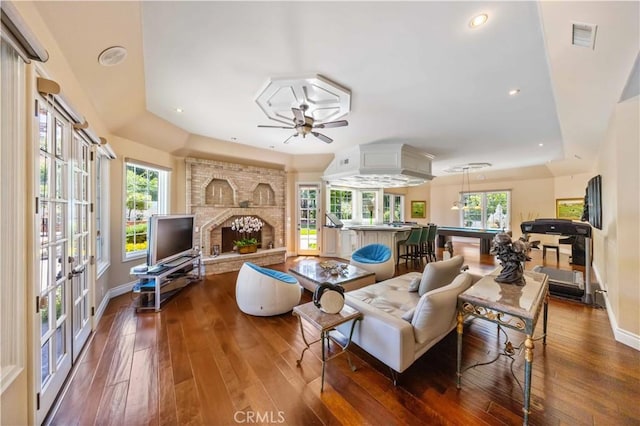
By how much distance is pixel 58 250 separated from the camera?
1826 millimetres

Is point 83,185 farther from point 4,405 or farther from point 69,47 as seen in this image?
point 4,405

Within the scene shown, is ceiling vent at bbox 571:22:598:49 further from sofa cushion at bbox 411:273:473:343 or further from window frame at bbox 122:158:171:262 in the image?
window frame at bbox 122:158:171:262

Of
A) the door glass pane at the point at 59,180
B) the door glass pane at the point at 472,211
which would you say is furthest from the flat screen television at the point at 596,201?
the door glass pane at the point at 59,180

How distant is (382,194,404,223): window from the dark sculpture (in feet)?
22.4

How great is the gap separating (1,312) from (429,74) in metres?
3.86

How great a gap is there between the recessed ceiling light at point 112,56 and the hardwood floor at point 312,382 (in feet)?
9.53

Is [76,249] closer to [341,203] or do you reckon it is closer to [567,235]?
[341,203]

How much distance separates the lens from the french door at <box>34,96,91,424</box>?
5.06 feet

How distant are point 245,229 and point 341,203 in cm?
348

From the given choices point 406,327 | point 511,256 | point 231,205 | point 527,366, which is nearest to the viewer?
point 527,366

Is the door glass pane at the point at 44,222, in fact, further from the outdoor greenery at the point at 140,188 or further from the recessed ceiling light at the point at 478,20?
the recessed ceiling light at the point at 478,20

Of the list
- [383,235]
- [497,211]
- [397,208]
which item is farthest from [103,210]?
[497,211]

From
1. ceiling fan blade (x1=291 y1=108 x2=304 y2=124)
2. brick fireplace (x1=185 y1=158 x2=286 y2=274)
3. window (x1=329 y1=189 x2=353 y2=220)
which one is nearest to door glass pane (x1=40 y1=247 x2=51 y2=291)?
ceiling fan blade (x1=291 y1=108 x2=304 y2=124)

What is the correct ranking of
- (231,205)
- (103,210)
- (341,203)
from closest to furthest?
1. (103,210)
2. (231,205)
3. (341,203)
